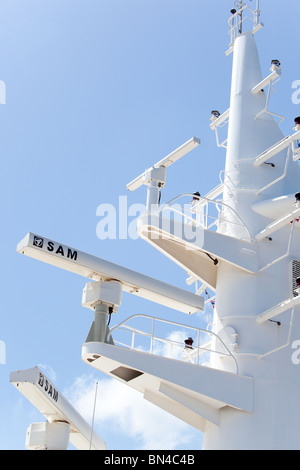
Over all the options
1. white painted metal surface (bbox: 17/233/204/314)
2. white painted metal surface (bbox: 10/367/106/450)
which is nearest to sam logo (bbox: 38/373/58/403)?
white painted metal surface (bbox: 10/367/106/450)

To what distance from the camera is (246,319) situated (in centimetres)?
1717

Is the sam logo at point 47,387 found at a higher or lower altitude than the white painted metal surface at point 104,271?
lower

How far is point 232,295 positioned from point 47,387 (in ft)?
18.3

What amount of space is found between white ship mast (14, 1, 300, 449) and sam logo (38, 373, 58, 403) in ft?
5.10

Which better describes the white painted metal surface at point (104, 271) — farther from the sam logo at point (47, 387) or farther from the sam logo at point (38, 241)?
the sam logo at point (47, 387)

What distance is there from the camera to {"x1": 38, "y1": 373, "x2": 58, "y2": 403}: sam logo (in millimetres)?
13688

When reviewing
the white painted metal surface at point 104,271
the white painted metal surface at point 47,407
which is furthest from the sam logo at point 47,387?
the white painted metal surface at point 104,271

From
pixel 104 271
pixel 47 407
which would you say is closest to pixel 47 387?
pixel 47 407

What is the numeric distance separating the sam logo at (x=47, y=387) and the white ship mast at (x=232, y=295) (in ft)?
5.10

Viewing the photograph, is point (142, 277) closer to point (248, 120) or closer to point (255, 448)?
point (255, 448)

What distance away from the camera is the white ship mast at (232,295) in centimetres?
1584

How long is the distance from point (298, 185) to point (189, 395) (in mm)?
6515

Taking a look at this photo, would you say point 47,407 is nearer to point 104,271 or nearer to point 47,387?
point 47,387

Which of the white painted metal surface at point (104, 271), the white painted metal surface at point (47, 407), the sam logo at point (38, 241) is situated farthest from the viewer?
the white painted metal surface at point (104, 271)
